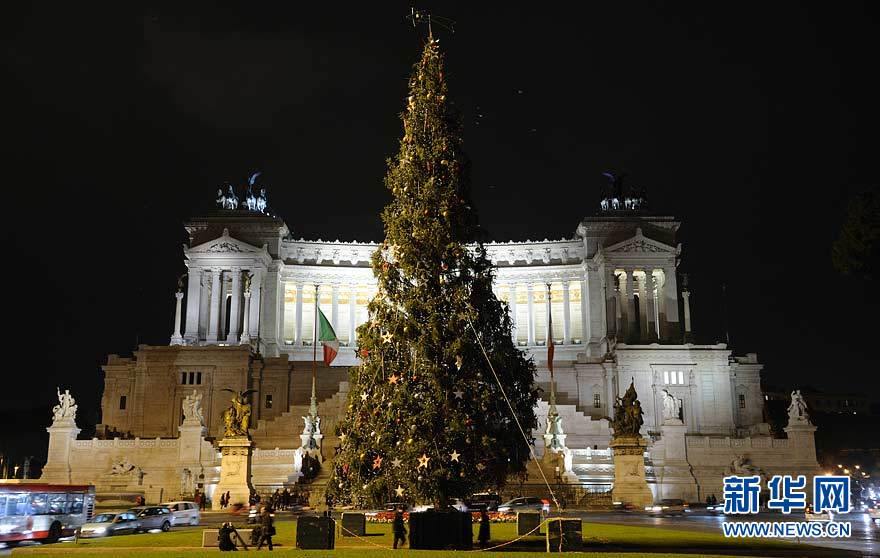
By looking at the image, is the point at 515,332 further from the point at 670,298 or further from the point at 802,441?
the point at 802,441

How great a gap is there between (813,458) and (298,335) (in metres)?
54.4

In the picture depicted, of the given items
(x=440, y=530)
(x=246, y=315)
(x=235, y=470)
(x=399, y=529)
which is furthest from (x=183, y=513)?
(x=246, y=315)

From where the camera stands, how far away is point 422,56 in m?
31.0

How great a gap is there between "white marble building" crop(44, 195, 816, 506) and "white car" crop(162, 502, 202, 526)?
983 inches

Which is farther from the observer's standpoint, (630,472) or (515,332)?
(515,332)

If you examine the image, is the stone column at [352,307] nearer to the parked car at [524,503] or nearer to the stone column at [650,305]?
the stone column at [650,305]

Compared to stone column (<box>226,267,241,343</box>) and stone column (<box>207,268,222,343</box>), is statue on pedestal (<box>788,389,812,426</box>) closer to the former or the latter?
stone column (<box>226,267,241,343</box>)

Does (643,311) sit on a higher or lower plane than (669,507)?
higher

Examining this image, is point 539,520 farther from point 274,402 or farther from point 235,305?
point 235,305

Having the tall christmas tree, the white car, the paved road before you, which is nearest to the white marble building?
the paved road

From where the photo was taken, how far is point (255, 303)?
94312mm

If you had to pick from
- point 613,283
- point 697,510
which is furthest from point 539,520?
point 613,283

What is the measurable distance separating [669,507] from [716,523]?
47.3ft

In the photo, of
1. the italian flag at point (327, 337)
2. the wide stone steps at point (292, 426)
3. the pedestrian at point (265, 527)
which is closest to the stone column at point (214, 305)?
the italian flag at point (327, 337)
